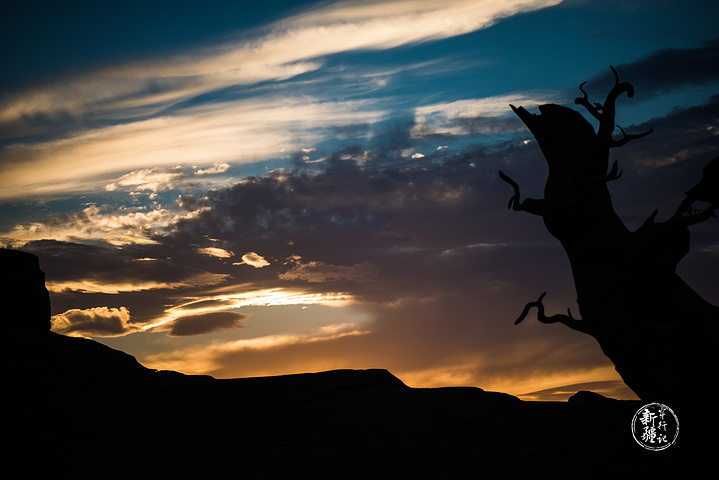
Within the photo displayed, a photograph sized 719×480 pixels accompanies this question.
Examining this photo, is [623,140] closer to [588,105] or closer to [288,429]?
[588,105]

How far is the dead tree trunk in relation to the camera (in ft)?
42.5

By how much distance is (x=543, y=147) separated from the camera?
50.7ft

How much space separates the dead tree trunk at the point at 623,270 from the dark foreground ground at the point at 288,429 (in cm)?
447

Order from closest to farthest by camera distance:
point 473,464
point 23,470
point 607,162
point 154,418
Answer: point 607,162 < point 23,470 < point 473,464 < point 154,418

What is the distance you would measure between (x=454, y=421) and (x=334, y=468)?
6.04 metres

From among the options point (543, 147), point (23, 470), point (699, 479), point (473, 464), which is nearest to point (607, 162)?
point (543, 147)

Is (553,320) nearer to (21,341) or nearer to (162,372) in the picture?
(21,341)

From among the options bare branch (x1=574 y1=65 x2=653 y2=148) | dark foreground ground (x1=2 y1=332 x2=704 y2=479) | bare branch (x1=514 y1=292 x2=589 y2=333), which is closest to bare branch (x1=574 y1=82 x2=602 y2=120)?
bare branch (x1=574 y1=65 x2=653 y2=148)

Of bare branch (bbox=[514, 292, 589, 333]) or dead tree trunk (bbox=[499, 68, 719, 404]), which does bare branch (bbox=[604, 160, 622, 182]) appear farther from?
bare branch (bbox=[514, 292, 589, 333])

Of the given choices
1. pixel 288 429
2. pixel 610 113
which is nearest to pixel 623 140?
pixel 610 113

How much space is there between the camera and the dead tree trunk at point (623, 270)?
12.9 meters

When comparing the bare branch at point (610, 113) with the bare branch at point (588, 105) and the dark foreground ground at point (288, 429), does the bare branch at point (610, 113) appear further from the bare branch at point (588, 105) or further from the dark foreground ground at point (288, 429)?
the dark foreground ground at point (288, 429)

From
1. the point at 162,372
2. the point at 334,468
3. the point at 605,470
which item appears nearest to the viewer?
the point at 605,470

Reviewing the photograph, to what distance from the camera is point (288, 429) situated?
95.2 feet
